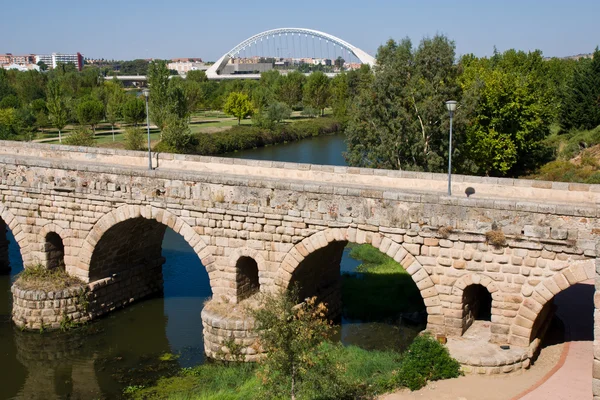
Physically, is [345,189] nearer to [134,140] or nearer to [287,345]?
[287,345]

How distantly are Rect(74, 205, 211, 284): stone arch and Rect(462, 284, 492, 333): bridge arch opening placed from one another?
5.66 meters

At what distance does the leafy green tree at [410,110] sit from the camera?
27578mm

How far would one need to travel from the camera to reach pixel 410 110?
28.5m

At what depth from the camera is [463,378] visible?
11922 mm

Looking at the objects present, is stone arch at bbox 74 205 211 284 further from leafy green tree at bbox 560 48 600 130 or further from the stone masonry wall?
leafy green tree at bbox 560 48 600 130

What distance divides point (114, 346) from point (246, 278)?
3930 mm

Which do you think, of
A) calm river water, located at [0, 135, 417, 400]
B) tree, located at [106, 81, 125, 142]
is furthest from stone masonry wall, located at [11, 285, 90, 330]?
tree, located at [106, 81, 125, 142]

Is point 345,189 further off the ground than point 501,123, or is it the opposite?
point 501,123

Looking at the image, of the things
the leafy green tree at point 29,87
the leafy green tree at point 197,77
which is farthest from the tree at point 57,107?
the leafy green tree at point 197,77

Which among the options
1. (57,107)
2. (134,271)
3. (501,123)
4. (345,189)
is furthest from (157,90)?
(345,189)

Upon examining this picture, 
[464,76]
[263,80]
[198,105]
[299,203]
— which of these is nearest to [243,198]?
[299,203]

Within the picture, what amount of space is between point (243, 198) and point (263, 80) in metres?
73.0

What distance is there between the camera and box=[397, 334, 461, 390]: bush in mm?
11875

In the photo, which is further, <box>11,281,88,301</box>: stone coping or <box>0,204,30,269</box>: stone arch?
<box>0,204,30,269</box>: stone arch
